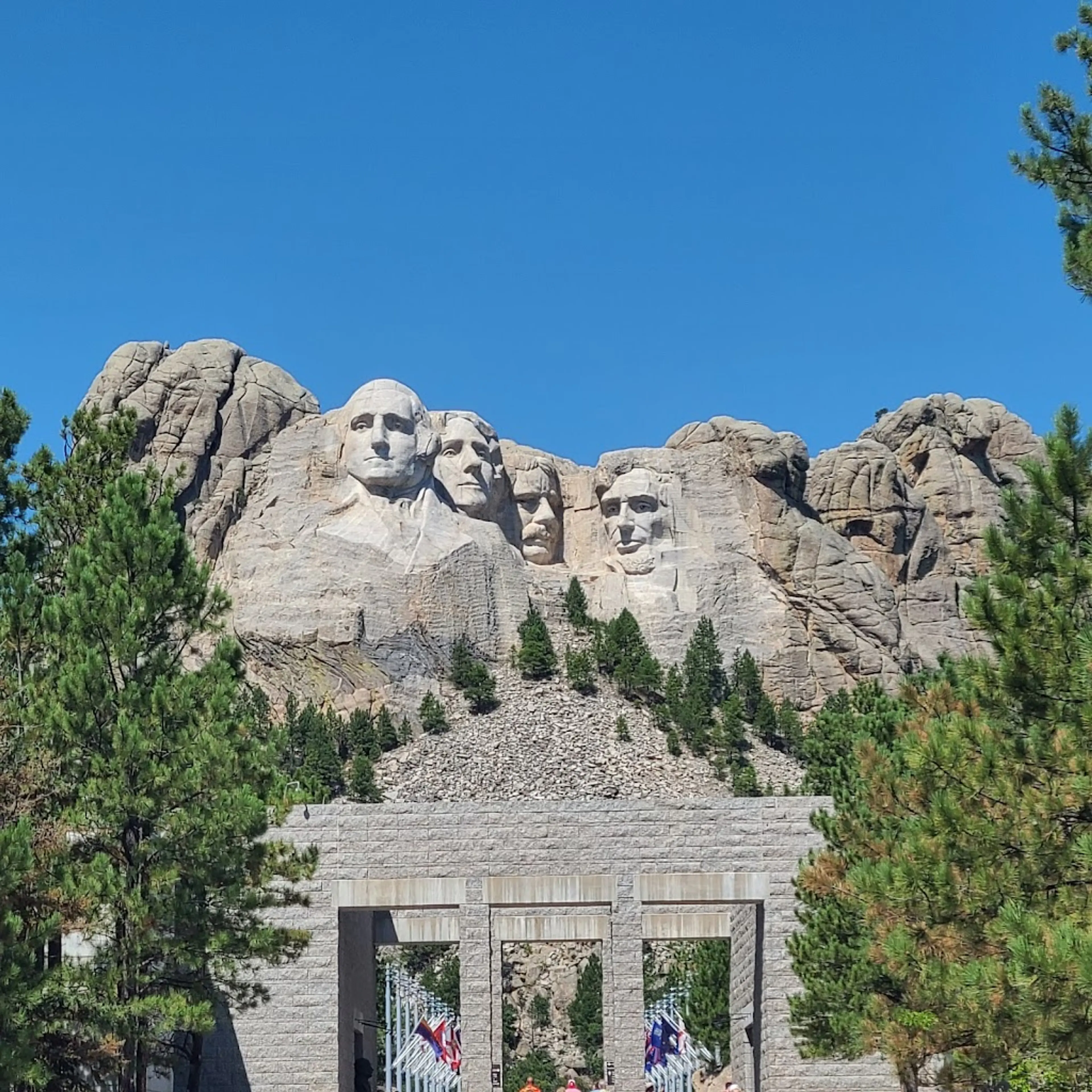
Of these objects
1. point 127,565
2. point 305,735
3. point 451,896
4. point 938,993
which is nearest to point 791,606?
point 305,735

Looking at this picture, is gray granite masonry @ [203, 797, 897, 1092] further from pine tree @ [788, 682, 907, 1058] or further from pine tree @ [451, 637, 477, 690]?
pine tree @ [451, 637, 477, 690]

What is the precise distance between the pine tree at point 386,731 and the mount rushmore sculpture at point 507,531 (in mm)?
497

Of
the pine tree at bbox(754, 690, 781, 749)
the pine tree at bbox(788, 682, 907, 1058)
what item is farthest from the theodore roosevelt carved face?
the pine tree at bbox(788, 682, 907, 1058)

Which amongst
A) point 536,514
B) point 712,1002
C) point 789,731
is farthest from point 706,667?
point 712,1002

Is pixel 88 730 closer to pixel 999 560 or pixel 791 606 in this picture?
pixel 999 560

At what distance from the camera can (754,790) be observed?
36.7m

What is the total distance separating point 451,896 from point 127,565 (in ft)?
20.5

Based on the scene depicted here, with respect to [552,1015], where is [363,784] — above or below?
above

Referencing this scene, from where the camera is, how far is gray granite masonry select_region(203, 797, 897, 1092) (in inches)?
787

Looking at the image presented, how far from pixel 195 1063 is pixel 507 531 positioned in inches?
1116

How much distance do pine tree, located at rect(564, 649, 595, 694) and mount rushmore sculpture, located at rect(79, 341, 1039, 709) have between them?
1.38 metres

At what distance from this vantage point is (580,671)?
139 ft

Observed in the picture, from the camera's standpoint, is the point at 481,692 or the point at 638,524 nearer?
the point at 481,692

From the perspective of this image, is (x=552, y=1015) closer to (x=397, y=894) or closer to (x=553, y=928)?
(x=553, y=928)
